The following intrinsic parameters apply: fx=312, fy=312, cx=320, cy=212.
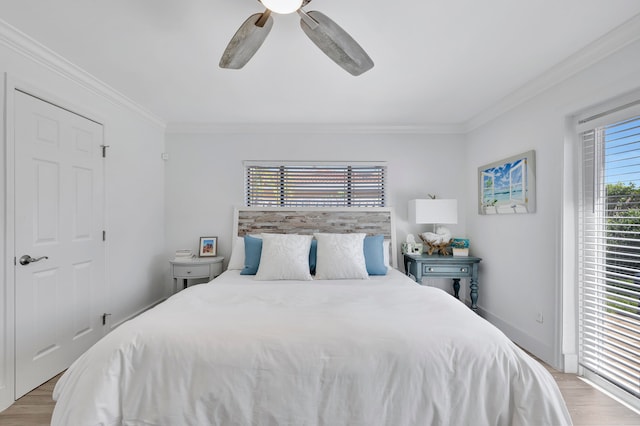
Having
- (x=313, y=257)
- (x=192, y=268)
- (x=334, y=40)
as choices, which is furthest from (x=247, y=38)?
(x=192, y=268)

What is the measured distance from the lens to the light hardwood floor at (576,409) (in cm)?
190

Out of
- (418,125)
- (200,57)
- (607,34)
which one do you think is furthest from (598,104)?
(200,57)

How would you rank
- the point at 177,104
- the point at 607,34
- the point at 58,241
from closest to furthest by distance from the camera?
the point at 607,34, the point at 58,241, the point at 177,104

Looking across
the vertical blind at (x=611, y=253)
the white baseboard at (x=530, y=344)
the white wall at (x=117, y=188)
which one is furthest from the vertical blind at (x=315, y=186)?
the vertical blind at (x=611, y=253)

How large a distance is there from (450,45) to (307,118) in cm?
189

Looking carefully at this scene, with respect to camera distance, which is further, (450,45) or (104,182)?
(104,182)

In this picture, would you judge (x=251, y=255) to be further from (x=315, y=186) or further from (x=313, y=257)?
(x=315, y=186)

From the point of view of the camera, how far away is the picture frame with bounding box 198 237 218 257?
153 inches

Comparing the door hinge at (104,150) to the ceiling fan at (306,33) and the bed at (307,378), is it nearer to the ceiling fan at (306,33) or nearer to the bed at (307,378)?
the ceiling fan at (306,33)

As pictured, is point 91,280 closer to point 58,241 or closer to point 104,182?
point 58,241

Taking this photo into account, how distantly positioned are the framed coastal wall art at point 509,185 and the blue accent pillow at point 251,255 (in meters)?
2.58

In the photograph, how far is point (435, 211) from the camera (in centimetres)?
370

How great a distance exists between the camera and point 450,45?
7.00 ft

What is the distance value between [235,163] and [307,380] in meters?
3.06
